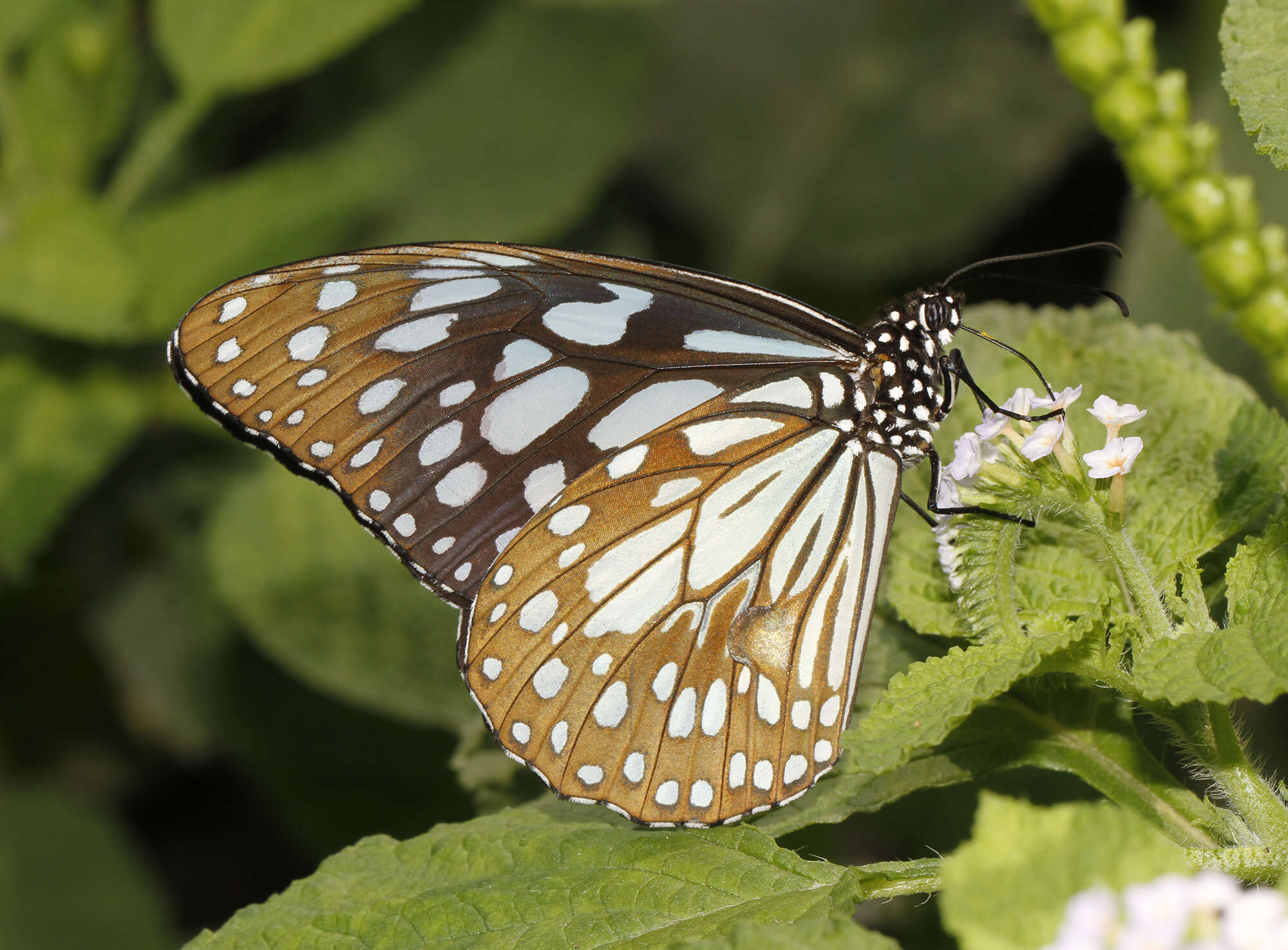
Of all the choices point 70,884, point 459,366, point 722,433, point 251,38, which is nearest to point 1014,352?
point 722,433

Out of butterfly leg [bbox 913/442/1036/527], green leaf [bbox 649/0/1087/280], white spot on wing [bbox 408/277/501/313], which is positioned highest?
green leaf [bbox 649/0/1087/280]

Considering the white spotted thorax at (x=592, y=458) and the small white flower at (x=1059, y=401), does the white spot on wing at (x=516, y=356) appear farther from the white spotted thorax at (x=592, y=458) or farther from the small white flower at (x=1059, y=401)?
the small white flower at (x=1059, y=401)

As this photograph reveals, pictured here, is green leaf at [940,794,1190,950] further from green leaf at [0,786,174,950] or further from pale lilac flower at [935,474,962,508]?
green leaf at [0,786,174,950]

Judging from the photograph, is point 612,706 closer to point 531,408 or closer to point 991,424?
point 531,408

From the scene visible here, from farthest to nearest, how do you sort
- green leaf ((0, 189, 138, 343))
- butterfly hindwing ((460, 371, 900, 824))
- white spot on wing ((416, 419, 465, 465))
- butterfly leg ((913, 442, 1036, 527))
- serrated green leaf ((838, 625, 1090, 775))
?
green leaf ((0, 189, 138, 343))
white spot on wing ((416, 419, 465, 465))
butterfly hindwing ((460, 371, 900, 824))
butterfly leg ((913, 442, 1036, 527))
serrated green leaf ((838, 625, 1090, 775))

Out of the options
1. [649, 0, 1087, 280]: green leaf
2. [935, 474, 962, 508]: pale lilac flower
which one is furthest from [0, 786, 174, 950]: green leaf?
[935, 474, 962, 508]: pale lilac flower

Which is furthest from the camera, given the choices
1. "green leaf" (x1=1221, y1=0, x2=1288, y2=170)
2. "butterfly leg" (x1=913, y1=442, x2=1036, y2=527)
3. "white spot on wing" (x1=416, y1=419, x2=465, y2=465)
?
"white spot on wing" (x1=416, y1=419, x2=465, y2=465)

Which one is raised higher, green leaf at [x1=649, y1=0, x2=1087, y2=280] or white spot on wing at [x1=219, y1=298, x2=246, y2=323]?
green leaf at [x1=649, y1=0, x2=1087, y2=280]
